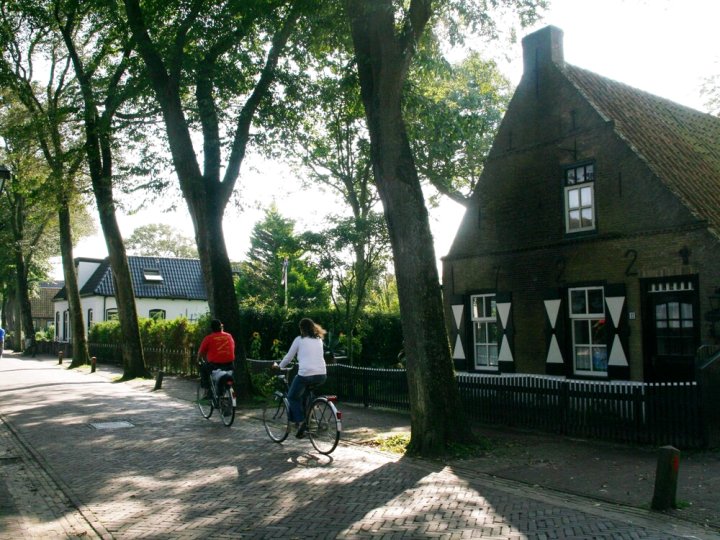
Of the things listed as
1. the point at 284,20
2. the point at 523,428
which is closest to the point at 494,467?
the point at 523,428

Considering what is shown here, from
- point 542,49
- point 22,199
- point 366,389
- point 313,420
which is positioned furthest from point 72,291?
point 313,420

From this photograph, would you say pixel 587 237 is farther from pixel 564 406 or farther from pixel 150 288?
pixel 150 288

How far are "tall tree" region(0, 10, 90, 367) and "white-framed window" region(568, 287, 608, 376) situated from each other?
14022mm

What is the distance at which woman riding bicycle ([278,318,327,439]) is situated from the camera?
32.0 ft

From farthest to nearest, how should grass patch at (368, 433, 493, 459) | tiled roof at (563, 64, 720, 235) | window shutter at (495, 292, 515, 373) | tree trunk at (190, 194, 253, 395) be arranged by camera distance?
1. window shutter at (495, 292, 515, 373)
2. tree trunk at (190, 194, 253, 395)
3. tiled roof at (563, 64, 720, 235)
4. grass patch at (368, 433, 493, 459)

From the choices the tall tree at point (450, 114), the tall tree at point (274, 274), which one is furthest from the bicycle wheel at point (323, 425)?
the tall tree at point (274, 274)

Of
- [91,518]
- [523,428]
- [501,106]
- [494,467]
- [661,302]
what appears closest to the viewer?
[91,518]

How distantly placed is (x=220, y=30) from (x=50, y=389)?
1092 centimetres

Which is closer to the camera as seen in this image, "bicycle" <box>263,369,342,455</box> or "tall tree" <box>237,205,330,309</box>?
"bicycle" <box>263,369,342,455</box>

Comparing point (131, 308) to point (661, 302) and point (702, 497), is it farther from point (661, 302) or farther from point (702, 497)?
point (702, 497)

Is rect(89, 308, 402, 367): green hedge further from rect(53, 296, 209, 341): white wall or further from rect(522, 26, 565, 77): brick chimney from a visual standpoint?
rect(53, 296, 209, 341): white wall

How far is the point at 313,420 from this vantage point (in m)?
9.88

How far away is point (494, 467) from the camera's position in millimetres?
8734

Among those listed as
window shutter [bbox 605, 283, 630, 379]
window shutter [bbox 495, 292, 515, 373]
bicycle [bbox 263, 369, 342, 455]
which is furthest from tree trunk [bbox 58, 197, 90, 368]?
window shutter [bbox 605, 283, 630, 379]
